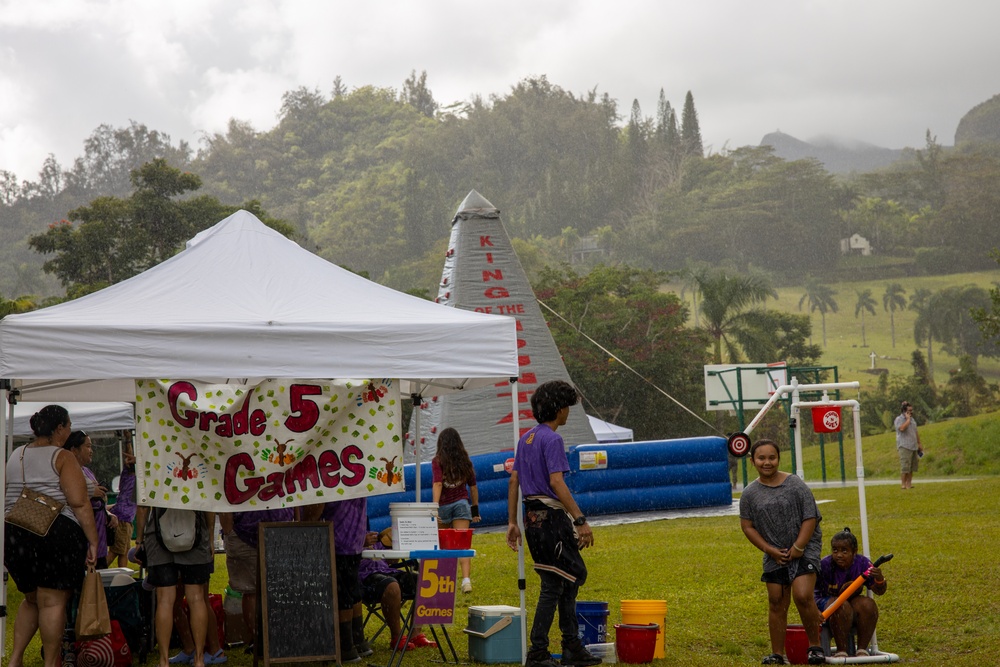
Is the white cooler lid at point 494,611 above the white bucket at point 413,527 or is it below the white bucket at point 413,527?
below

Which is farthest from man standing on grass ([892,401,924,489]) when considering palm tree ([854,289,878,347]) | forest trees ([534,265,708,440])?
palm tree ([854,289,878,347])

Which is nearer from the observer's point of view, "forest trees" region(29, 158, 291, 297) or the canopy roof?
the canopy roof

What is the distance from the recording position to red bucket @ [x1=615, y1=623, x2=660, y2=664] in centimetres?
670

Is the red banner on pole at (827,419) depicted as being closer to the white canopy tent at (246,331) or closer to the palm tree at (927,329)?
the white canopy tent at (246,331)

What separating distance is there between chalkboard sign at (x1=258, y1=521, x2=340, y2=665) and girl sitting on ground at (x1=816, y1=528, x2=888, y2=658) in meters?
3.01

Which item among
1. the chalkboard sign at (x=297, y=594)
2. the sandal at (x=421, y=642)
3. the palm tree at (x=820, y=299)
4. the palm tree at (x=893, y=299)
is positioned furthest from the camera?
the palm tree at (x=820, y=299)

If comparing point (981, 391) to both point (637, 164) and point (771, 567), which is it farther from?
point (637, 164)

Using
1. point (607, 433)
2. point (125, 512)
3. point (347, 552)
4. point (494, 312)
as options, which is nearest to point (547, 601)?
point (347, 552)

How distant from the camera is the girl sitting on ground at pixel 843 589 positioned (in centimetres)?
679

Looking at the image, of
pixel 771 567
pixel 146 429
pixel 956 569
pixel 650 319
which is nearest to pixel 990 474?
pixel 650 319

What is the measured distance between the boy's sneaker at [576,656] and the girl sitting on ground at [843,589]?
5.02 feet

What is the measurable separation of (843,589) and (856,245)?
87.8 m

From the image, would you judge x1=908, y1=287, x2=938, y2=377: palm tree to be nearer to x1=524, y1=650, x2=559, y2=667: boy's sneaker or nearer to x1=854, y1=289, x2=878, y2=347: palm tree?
x1=854, y1=289, x2=878, y2=347: palm tree

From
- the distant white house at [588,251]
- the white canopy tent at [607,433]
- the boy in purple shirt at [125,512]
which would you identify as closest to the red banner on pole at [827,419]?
the boy in purple shirt at [125,512]
